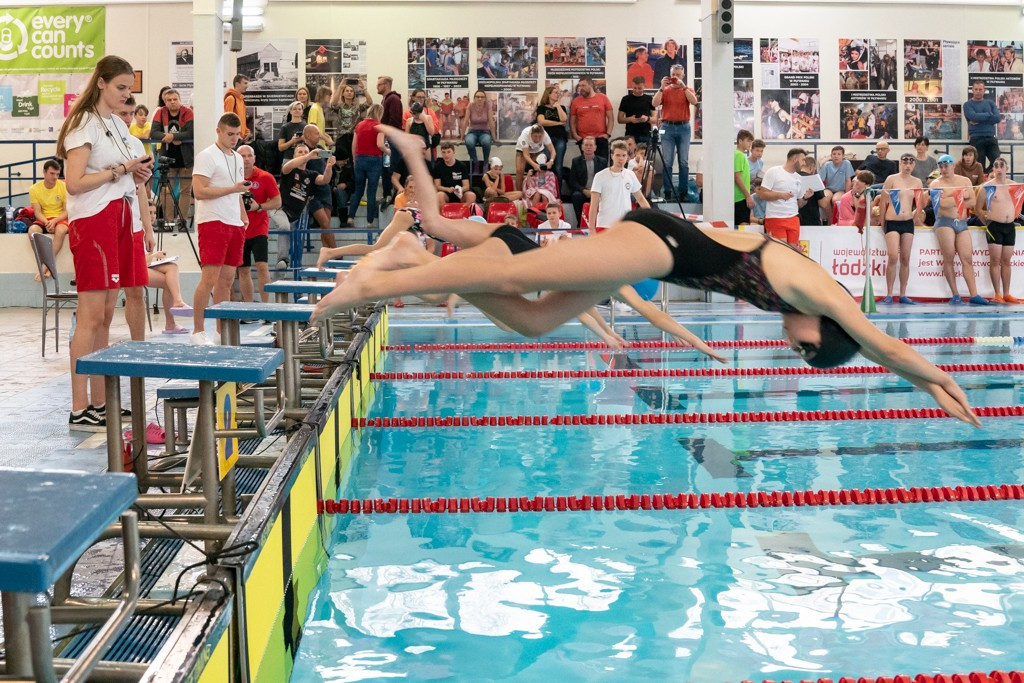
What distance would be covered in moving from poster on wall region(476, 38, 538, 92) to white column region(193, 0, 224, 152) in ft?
16.0

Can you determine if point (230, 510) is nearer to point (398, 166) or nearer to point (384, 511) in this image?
point (384, 511)

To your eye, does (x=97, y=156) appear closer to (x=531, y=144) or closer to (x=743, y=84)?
(x=531, y=144)

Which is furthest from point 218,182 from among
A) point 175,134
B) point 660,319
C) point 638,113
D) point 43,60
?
point 43,60

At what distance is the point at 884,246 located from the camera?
12062 mm

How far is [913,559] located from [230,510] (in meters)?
2.35

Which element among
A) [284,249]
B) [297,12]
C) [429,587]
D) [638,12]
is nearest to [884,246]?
[638,12]

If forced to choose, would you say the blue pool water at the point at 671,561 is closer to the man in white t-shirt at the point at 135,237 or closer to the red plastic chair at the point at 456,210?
the man in white t-shirt at the point at 135,237

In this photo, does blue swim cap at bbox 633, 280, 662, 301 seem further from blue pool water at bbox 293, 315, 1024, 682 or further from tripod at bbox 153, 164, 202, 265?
tripod at bbox 153, 164, 202, 265

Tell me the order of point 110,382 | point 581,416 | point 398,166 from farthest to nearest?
1. point 398,166
2. point 581,416
3. point 110,382

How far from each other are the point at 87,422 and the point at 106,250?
825mm

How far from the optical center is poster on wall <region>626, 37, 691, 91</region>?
50.9 feet

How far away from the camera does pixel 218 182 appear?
6.15m

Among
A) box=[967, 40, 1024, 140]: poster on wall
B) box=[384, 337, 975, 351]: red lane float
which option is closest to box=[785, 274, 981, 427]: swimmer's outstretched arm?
box=[384, 337, 975, 351]: red lane float

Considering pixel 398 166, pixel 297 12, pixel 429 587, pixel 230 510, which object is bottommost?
pixel 429 587
